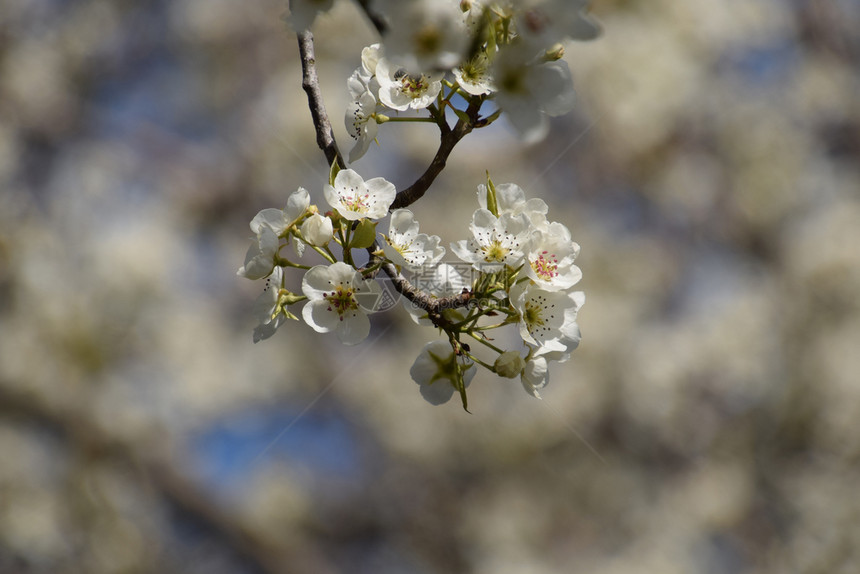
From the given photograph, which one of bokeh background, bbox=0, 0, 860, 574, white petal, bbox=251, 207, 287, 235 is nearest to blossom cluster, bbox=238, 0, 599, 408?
white petal, bbox=251, 207, 287, 235

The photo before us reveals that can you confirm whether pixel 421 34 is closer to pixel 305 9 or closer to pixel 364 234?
pixel 305 9

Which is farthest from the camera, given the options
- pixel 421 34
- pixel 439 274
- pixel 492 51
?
pixel 439 274

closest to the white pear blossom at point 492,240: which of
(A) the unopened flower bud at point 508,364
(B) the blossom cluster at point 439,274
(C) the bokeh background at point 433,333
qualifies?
(B) the blossom cluster at point 439,274

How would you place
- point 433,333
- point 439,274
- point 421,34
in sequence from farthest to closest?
point 433,333 → point 439,274 → point 421,34


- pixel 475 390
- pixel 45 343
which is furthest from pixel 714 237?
pixel 45 343

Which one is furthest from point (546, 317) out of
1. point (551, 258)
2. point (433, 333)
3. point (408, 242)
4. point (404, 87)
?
point (433, 333)
